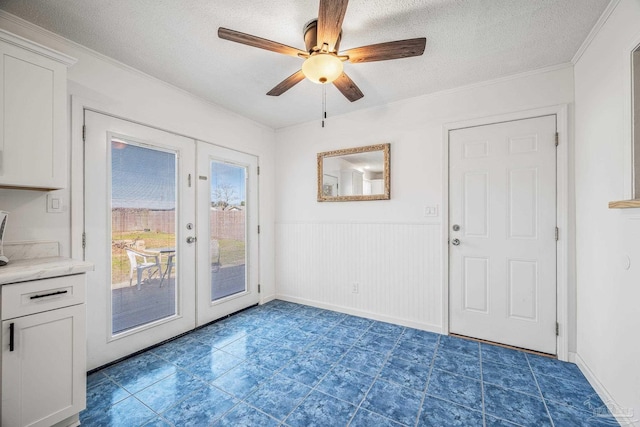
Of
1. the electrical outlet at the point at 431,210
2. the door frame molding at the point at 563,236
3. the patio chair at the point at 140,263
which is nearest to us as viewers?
the door frame molding at the point at 563,236

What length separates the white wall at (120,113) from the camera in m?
1.70

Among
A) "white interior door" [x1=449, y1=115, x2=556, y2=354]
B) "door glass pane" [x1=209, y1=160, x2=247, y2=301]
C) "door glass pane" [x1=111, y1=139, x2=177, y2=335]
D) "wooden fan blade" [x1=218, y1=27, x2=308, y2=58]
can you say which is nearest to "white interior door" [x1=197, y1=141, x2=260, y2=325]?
"door glass pane" [x1=209, y1=160, x2=247, y2=301]

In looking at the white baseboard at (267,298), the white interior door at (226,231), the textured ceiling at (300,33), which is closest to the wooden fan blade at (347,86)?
the textured ceiling at (300,33)

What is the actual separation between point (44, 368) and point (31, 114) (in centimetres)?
140

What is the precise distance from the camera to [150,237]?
2385mm

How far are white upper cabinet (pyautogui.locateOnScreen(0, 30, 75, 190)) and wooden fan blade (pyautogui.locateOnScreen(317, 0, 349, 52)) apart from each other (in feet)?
5.15

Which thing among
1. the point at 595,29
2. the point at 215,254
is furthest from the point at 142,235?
the point at 595,29

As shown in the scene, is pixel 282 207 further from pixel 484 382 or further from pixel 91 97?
pixel 484 382

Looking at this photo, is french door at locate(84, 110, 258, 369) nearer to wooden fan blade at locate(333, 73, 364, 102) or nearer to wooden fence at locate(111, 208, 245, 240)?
wooden fence at locate(111, 208, 245, 240)

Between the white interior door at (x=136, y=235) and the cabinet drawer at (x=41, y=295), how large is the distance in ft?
1.99

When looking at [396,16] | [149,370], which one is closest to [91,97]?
[149,370]

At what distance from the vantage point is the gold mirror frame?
9.55 feet

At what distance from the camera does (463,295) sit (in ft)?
8.43

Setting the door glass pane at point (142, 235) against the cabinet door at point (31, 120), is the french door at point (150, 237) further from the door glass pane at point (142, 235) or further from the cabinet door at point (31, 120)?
the cabinet door at point (31, 120)
